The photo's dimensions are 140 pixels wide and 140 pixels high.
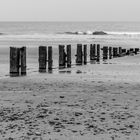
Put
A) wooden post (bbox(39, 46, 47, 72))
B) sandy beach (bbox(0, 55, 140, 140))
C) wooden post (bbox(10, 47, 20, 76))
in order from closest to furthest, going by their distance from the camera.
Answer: sandy beach (bbox(0, 55, 140, 140)), wooden post (bbox(10, 47, 20, 76)), wooden post (bbox(39, 46, 47, 72))

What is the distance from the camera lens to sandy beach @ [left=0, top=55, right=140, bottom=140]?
782 cm

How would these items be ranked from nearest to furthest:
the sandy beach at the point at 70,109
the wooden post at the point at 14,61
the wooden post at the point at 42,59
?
the sandy beach at the point at 70,109 < the wooden post at the point at 14,61 < the wooden post at the point at 42,59

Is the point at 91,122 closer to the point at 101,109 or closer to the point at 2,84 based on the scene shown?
the point at 101,109

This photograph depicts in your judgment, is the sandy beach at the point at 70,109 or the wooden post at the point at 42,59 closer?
the sandy beach at the point at 70,109

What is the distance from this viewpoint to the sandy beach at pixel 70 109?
7824 millimetres

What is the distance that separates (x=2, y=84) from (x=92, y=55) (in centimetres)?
1327

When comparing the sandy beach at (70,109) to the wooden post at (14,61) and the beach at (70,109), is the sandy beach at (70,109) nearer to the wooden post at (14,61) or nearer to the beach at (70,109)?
the beach at (70,109)

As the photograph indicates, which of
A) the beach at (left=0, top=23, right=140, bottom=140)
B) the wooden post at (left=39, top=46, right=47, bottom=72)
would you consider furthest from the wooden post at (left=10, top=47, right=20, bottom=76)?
the beach at (left=0, top=23, right=140, bottom=140)

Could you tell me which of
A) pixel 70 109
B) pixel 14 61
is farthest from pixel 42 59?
pixel 70 109

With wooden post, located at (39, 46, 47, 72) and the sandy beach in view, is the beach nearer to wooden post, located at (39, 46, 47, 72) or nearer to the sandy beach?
the sandy beach

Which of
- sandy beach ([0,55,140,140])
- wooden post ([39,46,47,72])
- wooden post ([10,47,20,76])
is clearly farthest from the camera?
wooden post ([39,46,47,72])

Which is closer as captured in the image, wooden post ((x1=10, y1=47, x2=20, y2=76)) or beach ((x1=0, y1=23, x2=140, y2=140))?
beach ((x1=0, y1=23, x2=140, y2=140))

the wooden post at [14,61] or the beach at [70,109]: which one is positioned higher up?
the wooden post at [14,61]

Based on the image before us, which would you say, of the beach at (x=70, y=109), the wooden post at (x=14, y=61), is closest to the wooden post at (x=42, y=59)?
the wooden post at (x=14, y=61)
